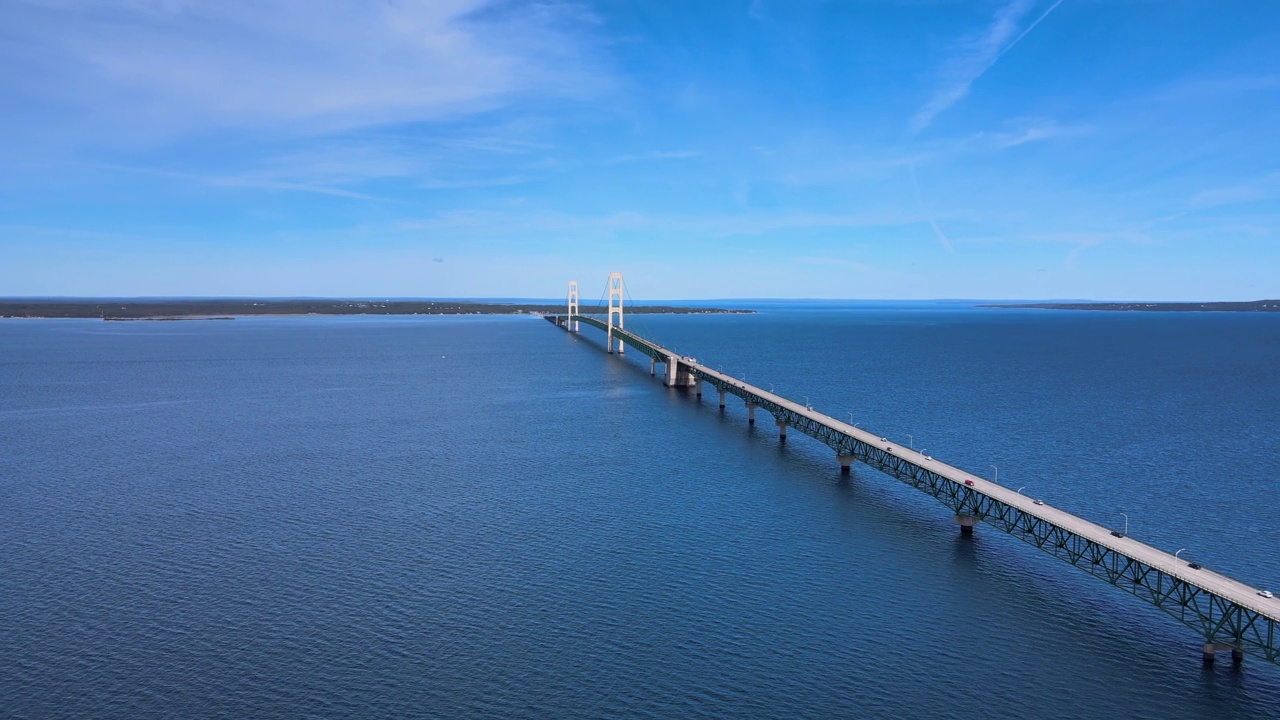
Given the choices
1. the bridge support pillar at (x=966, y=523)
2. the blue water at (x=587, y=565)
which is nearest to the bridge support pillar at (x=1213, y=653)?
the blue water at (x=587, y=565)

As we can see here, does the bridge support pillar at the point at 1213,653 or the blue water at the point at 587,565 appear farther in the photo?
the bridge support pillar at the point at 1213,653

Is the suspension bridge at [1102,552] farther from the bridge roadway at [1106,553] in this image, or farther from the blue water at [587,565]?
the blue water at [587,565]

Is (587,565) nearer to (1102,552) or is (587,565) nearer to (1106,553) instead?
(1106,553)

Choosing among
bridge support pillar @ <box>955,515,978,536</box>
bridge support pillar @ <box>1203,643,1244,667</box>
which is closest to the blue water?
bridge support pillar @ <box>1203,643,1244,667</box>

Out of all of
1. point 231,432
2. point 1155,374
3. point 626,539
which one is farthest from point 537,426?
point 1155,374

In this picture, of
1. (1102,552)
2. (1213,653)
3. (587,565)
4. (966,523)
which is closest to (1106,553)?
(1102,552)

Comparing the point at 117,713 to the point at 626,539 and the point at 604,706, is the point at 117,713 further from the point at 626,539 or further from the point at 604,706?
the point at 626,539
